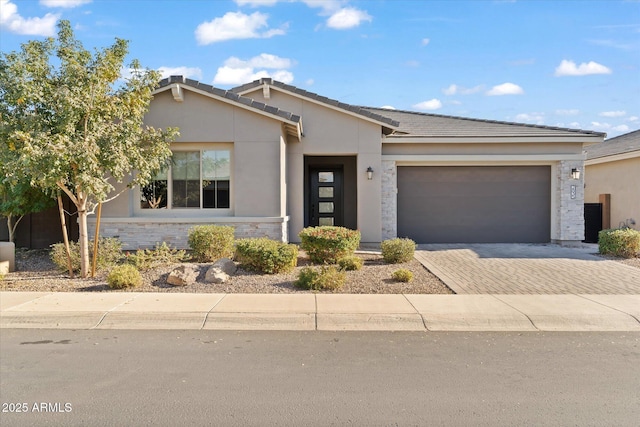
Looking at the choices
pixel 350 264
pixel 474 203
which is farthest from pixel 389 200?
pixel 350 264

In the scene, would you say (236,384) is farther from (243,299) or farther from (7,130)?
(7,130)

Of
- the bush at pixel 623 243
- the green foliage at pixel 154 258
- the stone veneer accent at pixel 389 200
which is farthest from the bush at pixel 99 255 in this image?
the bush at pixel 623 243

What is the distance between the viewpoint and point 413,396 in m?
4.36

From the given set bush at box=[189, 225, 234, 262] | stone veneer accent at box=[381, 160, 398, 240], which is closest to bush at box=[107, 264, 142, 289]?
bush at box=[189, 225, 234, 262]

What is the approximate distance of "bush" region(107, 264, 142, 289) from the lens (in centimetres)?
856

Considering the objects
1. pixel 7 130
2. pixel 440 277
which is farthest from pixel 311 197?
pixel 7 130

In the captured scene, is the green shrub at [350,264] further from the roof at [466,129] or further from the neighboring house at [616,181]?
the neighboring house at [616,181]

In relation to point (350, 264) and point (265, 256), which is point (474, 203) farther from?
point (265, 256)

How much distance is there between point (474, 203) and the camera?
1546 centimetres

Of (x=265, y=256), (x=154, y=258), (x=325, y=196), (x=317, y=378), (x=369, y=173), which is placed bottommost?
(x=317, y=378)

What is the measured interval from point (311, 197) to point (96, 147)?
8413 mm

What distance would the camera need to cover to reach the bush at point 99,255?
397 inches

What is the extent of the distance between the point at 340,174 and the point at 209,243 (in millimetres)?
6709

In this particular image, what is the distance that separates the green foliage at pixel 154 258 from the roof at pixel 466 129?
7.90 meters
